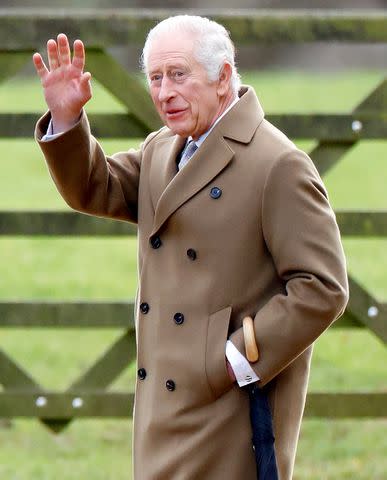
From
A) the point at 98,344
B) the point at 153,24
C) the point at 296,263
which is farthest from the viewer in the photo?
the point at 98,344

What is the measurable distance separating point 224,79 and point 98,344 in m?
4.29

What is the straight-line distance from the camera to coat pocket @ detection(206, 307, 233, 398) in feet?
11.2

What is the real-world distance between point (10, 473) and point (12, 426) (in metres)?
0.70

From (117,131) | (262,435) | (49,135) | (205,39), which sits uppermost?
(205,39)

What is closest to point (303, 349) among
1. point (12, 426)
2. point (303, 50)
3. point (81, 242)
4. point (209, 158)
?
point (209, 158)

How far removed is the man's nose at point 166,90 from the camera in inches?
133

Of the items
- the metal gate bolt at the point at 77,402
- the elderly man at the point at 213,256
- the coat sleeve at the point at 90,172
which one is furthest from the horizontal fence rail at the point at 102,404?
the elderly man at the point at 213,256

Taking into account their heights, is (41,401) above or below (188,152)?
below

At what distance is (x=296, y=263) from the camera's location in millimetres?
3357

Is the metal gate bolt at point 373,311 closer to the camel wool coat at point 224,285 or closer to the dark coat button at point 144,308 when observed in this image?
the camel wool coat at point 224,285

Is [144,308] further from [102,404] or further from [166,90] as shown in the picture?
[102,404]

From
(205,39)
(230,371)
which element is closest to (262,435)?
(230,371)

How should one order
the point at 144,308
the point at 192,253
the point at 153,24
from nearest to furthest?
the point at 192,253
the point at 144,308
the point at 153,24

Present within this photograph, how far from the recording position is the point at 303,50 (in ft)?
72.0
